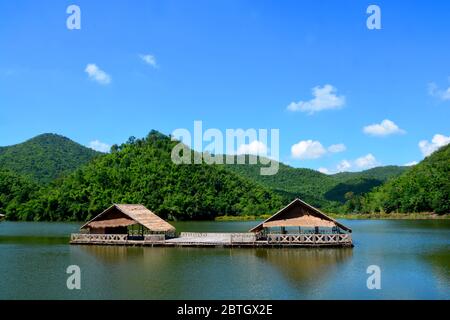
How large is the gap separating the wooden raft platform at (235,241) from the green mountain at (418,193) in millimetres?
51493

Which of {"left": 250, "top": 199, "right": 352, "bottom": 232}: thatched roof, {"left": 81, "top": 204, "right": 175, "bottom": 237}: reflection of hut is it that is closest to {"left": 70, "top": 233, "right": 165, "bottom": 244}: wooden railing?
{"left": 81, "top": 204, "right": 175, "bottom": 237}: reflection of hut

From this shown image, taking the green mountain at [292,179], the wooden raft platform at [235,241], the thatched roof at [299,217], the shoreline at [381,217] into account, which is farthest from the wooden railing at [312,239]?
the green mountain at [292,179]

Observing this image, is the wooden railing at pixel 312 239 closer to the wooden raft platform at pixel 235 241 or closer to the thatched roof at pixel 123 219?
the wooden raft platform at pixel 235 241

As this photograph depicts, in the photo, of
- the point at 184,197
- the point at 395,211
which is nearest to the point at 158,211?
the point at 184,197

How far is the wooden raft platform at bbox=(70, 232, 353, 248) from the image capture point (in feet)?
97.3

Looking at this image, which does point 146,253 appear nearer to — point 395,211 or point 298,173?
point 395,211

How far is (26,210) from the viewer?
78812mm

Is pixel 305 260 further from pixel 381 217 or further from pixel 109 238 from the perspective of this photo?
pixel 381 217

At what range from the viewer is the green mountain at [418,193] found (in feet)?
242

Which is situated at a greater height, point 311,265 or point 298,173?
point 298,173

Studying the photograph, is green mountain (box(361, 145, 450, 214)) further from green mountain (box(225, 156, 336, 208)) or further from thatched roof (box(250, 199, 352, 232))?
thatched roof (box(250, 199, 352, 232))

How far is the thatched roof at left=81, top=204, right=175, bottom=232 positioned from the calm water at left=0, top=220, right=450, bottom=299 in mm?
2492

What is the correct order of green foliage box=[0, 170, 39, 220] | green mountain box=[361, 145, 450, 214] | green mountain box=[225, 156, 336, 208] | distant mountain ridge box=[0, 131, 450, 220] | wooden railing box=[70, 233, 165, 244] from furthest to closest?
green mountain box=[225, 156, 336, 208]
green foliage box=[0, 170, 39, 220]
distant mountain ridge box=[0, 131, 450, 220]
green mountain box=[361, 145, 450, 214]
wooden railing box=[70, 233, 165, 244]
